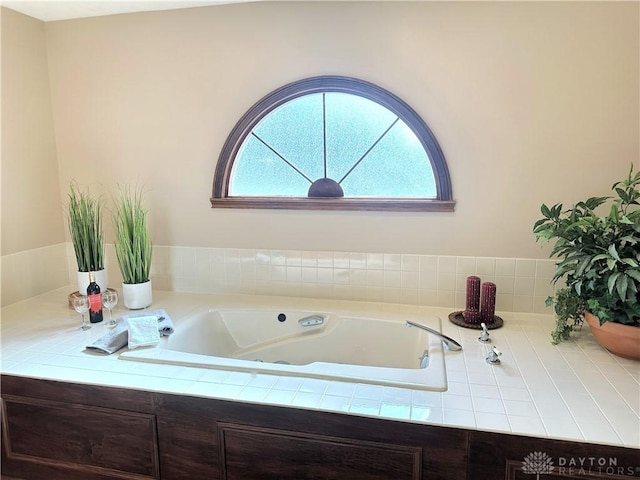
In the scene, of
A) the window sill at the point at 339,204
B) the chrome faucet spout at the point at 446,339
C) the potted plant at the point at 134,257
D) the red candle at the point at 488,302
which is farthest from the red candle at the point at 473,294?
the potted plant at the point at 134,257

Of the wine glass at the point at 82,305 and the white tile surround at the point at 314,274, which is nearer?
the wine glass at the point at 82,305

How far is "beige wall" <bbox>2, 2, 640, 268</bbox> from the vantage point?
1847 millimetres

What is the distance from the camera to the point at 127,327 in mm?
1760

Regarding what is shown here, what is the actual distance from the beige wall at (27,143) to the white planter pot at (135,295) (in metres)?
0.68

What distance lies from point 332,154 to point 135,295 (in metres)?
1.22

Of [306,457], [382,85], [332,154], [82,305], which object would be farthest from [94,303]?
[382,85]

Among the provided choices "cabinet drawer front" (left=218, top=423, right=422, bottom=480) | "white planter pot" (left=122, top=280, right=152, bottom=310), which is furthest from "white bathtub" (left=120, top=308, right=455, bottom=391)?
"cabinet drawer front" (left=218, top=423, right=422, bottom=480)

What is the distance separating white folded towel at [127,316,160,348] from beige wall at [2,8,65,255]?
99 centimetres

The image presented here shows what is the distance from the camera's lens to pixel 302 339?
2.06 m

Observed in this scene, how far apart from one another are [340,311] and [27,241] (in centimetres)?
173

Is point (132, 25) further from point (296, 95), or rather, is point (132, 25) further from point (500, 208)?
point (500, 208)

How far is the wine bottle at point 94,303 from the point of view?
1.93 m

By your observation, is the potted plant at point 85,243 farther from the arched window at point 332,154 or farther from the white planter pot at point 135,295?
the arched window at point 332,154

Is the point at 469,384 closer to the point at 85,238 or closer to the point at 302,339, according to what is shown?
the point at 302,339
